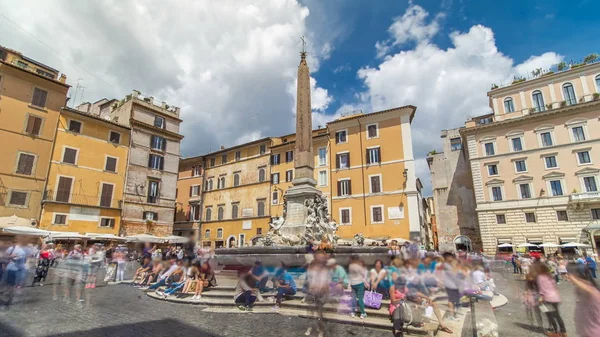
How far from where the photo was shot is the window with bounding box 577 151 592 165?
2422cm

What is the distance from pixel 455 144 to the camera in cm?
3553

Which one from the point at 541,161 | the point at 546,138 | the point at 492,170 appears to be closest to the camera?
the point at 541,161

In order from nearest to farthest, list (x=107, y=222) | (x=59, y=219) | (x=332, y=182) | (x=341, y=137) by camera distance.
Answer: (x=59, y=219)
(x=107, y=222)
(x=332, y=182)
(x=341, y=137)

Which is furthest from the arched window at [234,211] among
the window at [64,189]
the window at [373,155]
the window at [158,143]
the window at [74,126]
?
the window at [74,126]

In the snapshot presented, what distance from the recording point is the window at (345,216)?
26.5 meters

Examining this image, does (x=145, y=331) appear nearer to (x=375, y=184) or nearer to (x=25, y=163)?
(x=375, y=184)

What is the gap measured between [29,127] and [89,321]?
23.0 meters

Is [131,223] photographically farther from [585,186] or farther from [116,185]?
[585,186]

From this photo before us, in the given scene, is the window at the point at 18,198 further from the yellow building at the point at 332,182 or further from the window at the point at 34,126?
the yellow building at the point at 332,182

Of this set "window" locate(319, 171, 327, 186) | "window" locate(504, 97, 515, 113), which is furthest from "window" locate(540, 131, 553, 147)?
"window" locate(319, 171, 327, 186)

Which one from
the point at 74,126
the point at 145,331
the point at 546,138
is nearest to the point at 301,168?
the point at 145,331

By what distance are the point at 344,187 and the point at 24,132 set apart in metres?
24.5

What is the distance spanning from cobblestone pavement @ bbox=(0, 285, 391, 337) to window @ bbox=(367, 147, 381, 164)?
21973 mm

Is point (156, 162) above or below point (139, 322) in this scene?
above
